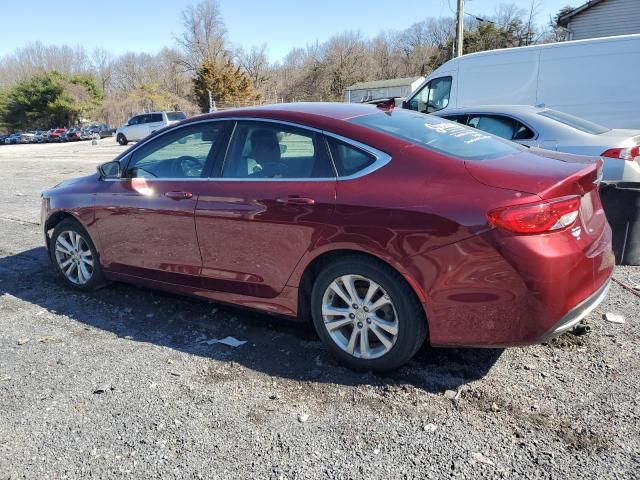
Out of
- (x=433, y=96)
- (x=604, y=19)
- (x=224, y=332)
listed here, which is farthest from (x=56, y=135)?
(x=224, y=332)

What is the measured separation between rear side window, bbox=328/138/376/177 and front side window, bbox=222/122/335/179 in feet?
0.19

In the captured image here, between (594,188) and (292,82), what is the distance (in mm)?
61926

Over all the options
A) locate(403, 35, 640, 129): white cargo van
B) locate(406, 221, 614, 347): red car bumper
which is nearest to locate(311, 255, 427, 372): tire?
locate(406, 221, 614, 347): red car bumper

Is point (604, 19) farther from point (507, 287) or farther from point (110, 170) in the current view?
point (507, 287)

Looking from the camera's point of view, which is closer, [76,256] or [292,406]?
[292,406]

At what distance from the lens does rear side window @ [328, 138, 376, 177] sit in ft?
10.3

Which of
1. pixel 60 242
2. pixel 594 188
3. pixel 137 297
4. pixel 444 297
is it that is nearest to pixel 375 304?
pixel 444 297

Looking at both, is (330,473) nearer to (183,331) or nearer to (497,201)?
(497,201)

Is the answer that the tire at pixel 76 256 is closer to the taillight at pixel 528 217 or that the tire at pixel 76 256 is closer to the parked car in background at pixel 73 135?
the taillight at pixel 528 217

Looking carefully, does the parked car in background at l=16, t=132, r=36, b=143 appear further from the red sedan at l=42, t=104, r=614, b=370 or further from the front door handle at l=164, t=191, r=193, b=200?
the front door handle at l=164, t=191, r=193, b=200

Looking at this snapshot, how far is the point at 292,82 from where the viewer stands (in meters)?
62.0

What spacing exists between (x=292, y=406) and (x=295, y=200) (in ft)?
4.07

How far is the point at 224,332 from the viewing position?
12.9ft

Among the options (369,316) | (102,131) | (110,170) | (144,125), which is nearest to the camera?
(369,316)
